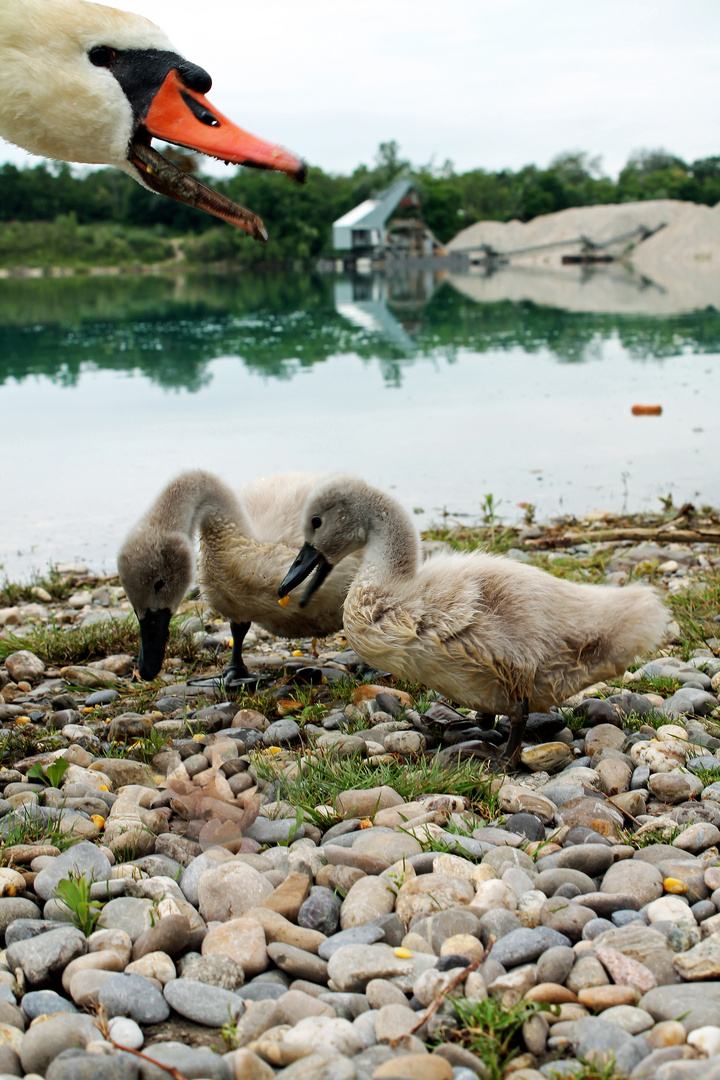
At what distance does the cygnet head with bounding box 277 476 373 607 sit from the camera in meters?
3.88

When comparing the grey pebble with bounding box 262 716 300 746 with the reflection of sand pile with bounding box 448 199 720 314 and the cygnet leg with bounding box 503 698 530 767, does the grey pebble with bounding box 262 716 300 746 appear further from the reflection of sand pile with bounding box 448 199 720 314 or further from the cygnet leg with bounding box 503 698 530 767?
the reflection of sand pile with bounding box 448 199 720 314

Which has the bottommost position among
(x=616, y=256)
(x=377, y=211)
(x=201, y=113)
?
(x=201, y=113)

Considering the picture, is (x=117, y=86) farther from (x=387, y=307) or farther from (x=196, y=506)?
(x=387, y=307)

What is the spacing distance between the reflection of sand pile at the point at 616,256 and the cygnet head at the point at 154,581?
20964 millimetres

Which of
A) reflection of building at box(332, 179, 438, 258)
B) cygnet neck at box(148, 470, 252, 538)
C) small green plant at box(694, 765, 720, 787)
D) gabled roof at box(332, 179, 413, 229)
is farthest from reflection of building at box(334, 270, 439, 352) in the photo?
gabled roof at box(332, 179, 413, 229)

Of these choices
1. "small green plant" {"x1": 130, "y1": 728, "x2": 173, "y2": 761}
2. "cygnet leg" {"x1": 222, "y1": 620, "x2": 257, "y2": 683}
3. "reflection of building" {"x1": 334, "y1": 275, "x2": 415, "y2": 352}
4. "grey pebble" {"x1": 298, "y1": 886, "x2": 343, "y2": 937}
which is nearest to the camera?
"grey pebble" {"x1": 298, "y1": 886, "x2": 343, "y2": 937}

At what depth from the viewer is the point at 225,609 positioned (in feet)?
15.0

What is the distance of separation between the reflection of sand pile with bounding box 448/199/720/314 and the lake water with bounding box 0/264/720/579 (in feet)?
21.0

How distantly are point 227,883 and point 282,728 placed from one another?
49.0 inches

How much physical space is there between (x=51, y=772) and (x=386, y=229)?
75255 mm

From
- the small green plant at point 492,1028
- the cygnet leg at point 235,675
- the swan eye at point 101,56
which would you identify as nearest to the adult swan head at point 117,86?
the swan eye at point 101,56

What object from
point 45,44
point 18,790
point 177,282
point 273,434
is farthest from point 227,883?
point 177,282

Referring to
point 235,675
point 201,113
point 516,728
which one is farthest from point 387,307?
point 516,728

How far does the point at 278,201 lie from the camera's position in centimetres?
5938
